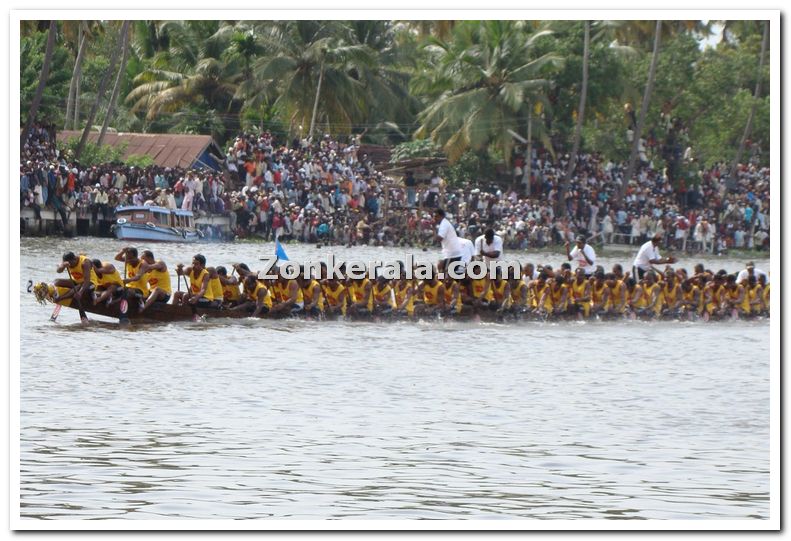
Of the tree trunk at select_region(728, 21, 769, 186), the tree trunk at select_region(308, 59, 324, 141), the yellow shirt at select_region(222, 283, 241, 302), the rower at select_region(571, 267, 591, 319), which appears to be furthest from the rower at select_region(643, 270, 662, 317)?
the tree trunk at select_region(728, 21, 769, 186)

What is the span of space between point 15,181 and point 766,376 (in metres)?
9.02

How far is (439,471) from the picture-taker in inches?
366

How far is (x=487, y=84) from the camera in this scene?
33750mm

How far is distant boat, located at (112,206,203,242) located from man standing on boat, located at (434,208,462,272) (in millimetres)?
10030

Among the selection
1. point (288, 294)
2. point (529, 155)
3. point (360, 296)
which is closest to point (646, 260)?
point (360, 296)

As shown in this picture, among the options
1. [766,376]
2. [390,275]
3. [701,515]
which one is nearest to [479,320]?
[390,275]

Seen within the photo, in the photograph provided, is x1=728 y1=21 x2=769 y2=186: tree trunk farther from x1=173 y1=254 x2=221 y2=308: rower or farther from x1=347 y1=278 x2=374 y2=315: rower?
x1=173 y1=254 x2=221 y2=308: rower

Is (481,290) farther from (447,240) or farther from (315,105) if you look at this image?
(315,105)

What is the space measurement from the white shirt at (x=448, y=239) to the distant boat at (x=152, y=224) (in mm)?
10077

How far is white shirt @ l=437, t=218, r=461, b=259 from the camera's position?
56.7 feet

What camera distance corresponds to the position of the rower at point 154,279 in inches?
639

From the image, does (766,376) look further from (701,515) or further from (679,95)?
(679,95)

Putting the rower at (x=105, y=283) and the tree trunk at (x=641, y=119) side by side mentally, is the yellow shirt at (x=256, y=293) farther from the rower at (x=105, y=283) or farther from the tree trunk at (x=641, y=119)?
the tree trunk at (x=641, y=119)

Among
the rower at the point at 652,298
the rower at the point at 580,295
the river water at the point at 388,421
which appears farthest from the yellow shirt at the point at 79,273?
the rower at the point at 652,298
